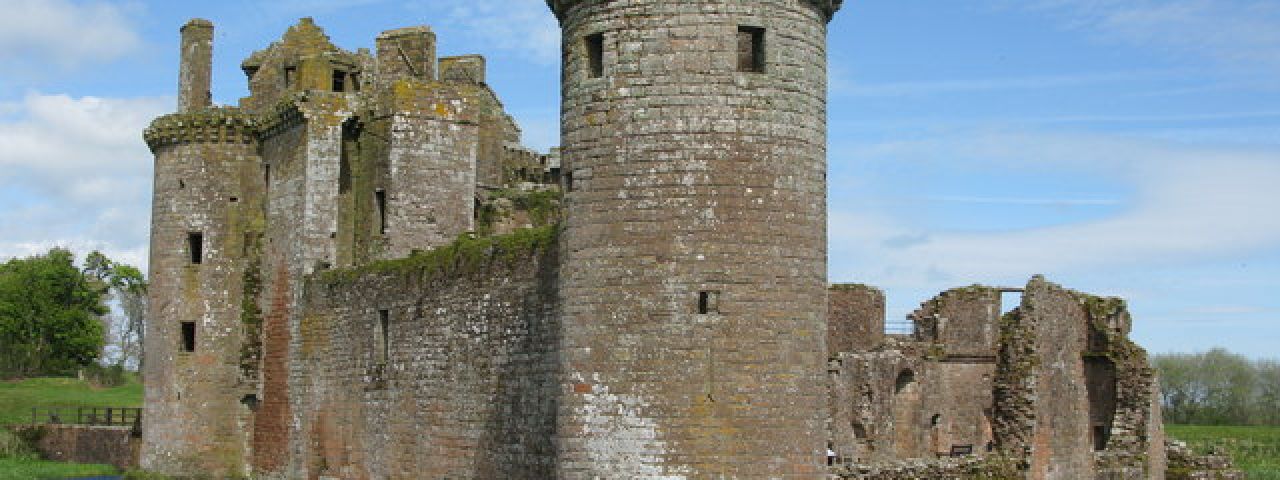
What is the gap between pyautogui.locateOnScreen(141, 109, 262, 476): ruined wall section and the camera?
26.4 meters

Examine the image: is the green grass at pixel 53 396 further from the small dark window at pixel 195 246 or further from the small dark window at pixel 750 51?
the small dark window at pixel 750 51

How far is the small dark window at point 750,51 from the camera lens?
14.1 meters

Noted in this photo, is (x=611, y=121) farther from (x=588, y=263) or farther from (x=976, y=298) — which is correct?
(x=976, y=298)

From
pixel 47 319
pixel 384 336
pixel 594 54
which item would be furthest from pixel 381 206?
pixel 47 319

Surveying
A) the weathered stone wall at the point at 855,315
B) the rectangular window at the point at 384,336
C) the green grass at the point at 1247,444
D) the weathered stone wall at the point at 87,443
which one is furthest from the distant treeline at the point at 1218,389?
the rectangular window at the point at 384,336

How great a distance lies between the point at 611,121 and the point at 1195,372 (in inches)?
3017

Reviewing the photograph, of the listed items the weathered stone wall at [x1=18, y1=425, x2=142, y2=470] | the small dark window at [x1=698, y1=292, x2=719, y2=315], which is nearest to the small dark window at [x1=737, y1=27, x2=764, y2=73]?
the small dark window at [x1=698, y1=292, x2=719, y2=315]

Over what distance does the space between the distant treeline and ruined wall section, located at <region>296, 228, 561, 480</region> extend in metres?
58.1

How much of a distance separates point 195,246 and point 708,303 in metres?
16.1

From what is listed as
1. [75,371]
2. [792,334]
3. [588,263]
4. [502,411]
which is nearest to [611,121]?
[588,263]

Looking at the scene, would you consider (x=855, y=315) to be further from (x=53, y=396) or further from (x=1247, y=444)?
(x=53, y=396)

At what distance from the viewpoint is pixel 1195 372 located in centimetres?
8362

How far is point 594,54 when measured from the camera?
14500mm

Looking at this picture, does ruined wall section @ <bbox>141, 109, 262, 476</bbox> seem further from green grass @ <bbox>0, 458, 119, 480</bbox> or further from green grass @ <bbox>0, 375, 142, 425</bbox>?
green grass @ <bbox>0, 375, 142, 425</bbox>
